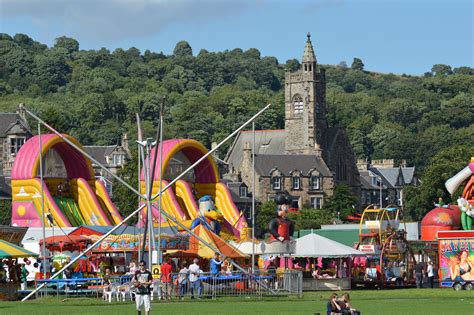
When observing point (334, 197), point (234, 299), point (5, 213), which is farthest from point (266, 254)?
point (334, 197)

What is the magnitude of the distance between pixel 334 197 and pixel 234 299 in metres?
127

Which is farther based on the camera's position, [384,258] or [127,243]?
[384,258]

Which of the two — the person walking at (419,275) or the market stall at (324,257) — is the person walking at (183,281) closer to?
the market stall at (324,257)

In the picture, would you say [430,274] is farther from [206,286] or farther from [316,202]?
[316,202]

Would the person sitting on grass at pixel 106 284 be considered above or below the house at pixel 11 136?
below

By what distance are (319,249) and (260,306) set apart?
20.8 m

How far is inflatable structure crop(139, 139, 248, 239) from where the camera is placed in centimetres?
8528

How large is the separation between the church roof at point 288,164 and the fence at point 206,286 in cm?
12594

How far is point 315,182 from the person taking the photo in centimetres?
18962

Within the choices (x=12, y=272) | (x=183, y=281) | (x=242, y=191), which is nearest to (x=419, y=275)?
(x=183, y=281)

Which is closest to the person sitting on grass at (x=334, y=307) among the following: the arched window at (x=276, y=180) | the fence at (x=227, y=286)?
the fence at (x=227, y=286)

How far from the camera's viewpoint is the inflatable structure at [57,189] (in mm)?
82812

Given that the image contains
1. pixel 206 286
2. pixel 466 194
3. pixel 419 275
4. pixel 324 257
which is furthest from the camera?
pixel 466 194

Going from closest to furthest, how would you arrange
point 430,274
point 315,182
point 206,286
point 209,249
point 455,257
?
1. point 206,286
2. point 455,257
3. point 209,249
4. point 430,274
5. point 315,182
